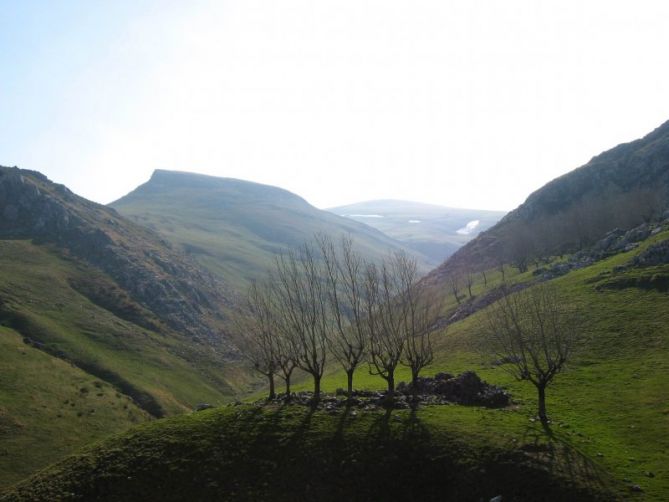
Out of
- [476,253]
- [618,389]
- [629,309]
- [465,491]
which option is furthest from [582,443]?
[476,253]

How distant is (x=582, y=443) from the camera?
31.6m

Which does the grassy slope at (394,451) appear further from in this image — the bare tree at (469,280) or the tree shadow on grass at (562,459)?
the bare tree at (469,280)

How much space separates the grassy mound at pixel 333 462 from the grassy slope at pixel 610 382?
1.99 metres

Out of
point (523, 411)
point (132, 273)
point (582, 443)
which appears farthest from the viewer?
point (132, 273)

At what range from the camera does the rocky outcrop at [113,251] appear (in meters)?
137

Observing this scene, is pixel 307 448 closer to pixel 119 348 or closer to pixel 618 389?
pixel 618 389

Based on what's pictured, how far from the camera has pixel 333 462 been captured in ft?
107

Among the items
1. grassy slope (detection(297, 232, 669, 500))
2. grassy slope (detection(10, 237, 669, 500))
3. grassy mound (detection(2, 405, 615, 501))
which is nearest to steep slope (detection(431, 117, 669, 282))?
grassy slope (detection(297, 232, 669, 500))

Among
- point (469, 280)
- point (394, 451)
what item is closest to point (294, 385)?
point (394, 451)

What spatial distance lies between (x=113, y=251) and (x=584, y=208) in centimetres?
15604

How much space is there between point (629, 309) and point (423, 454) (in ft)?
158

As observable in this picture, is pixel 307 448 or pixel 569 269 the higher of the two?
pixel 569 269

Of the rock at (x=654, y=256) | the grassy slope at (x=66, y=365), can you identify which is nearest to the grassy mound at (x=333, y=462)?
the grassy slope at (x=66, y=365)

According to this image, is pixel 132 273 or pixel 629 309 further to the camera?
pixel 132 273
